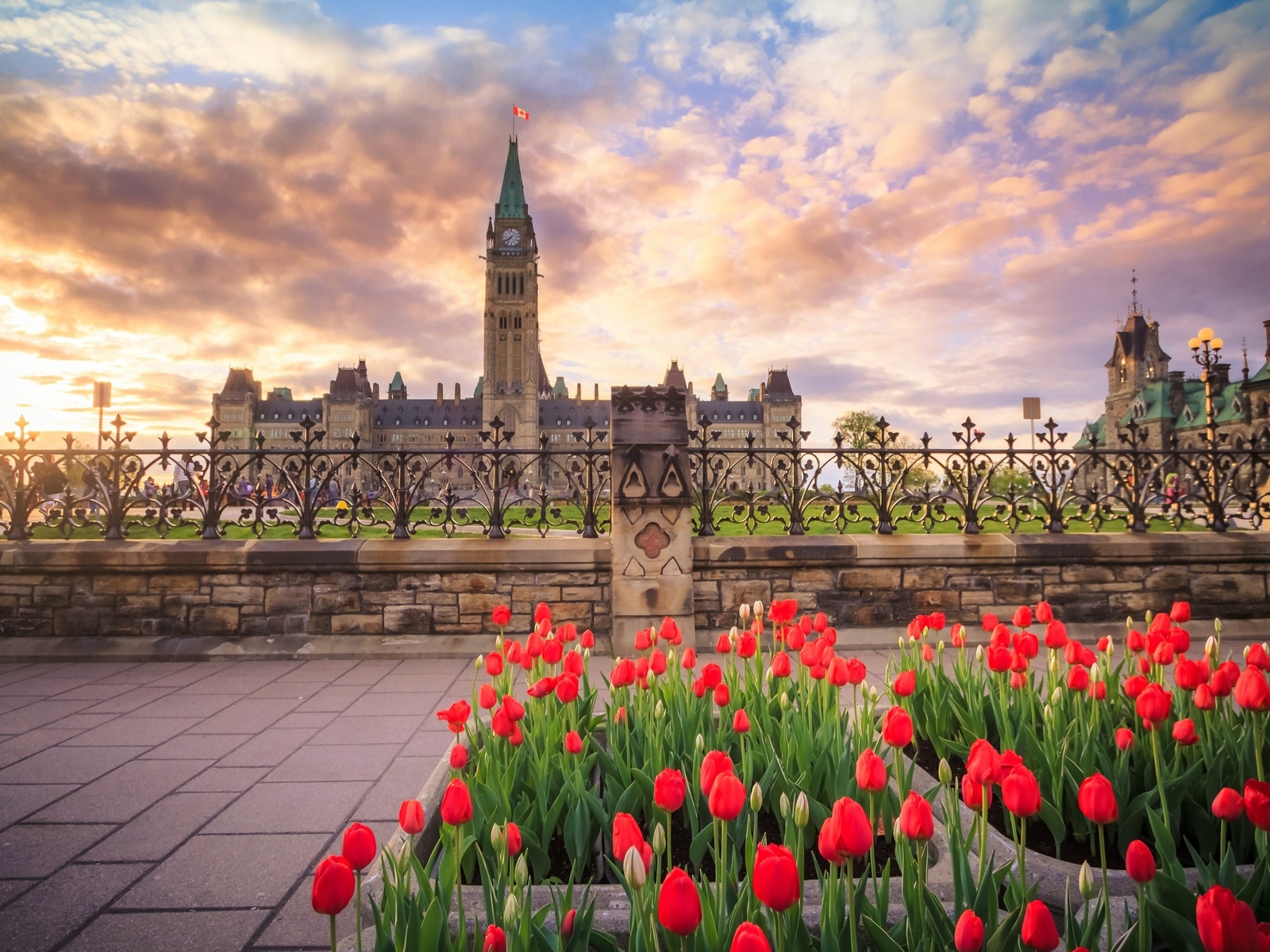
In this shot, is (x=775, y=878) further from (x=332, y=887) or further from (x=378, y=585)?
(x=378, y=585)

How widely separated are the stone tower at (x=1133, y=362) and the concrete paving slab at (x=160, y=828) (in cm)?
10484

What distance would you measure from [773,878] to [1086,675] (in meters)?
2.36

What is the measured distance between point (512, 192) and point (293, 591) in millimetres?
125547

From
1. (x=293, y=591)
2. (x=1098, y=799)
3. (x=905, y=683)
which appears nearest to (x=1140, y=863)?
(x=1098, y=799)

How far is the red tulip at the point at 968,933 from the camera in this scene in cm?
133

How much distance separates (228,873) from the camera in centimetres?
277

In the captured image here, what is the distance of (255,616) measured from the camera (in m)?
6.76

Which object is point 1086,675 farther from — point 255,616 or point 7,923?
point 255,616

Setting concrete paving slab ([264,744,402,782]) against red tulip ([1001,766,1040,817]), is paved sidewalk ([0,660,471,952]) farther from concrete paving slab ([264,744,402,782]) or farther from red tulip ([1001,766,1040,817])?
red tulip ([1001,766,1040,817])

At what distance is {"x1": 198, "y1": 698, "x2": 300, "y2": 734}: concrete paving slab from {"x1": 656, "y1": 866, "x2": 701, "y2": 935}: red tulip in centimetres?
438

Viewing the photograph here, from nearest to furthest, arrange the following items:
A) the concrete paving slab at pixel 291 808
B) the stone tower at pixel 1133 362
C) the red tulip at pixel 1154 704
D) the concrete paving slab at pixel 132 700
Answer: the red tulip at pixel 1154 704
the concrete paving slab at pixel 291 808
the concrete paving slab at pixel 132 700
the stone tower at pixel 1133 362

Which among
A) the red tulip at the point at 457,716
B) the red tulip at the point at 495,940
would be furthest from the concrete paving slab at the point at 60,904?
the red tulip at the point at 495,940

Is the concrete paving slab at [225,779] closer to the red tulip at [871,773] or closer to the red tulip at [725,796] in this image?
the red tulip at [725,796]

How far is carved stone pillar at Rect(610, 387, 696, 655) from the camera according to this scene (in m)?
6.54
